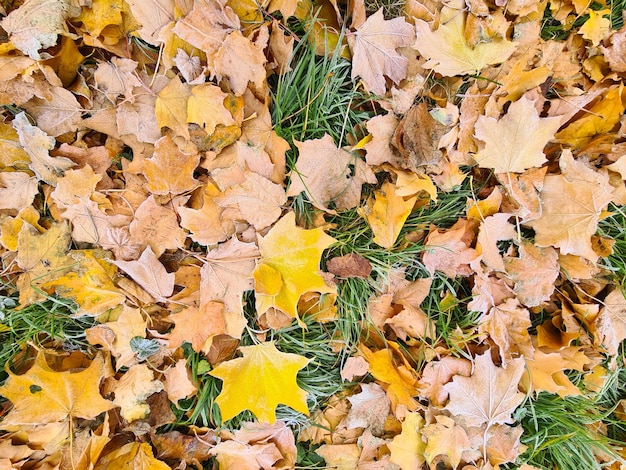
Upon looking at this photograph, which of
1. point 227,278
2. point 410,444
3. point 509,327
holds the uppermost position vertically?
point 227,278

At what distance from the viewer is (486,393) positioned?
1459 mm

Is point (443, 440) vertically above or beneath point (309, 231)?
beneath

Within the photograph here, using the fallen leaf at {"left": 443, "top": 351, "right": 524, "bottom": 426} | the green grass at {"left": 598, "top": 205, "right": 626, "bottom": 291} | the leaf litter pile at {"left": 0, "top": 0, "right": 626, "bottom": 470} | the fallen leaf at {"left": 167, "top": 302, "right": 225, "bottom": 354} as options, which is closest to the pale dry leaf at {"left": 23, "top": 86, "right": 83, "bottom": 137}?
the leaf litter pile at {"left": 0, "top": 0, "right": 626, "bottom": 470}

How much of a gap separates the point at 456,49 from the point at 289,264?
880 millimetres

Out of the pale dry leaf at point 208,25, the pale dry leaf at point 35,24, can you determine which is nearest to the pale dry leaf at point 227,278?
the pale dry leaf at point 208,25

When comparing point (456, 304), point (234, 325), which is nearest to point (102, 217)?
point (234, 325)

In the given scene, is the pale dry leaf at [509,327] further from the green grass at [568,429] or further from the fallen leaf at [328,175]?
the fallen leaf at [328,175]

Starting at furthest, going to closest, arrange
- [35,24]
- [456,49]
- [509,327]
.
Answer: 1. [509,327]
2. [456,49]
3. [35,24]

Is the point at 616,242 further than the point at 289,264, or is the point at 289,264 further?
the point at 616,242

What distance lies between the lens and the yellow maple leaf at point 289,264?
4.31ft

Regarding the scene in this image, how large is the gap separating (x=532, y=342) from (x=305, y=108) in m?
1.15

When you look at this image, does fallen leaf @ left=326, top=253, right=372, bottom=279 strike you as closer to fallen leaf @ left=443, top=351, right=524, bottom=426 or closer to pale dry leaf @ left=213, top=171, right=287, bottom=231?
pale dry leaf @ left=213, top=171, right=287, bottom=231

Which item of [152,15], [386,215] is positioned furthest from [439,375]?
[152,15]

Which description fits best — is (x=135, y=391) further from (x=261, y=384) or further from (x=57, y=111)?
(x=57, y=111)
